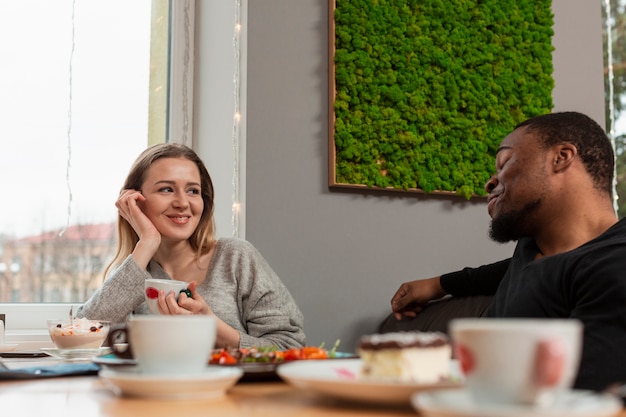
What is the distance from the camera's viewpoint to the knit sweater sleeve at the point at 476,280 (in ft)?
8.50

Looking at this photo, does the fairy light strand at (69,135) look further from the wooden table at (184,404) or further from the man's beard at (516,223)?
the wooden table at (184,404)

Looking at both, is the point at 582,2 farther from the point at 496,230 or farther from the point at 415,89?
the point at 496,230

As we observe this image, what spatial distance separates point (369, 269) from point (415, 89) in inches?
29.7

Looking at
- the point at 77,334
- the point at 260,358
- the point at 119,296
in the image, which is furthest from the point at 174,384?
the point at 119,296

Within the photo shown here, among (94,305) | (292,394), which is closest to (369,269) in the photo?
(94,305)

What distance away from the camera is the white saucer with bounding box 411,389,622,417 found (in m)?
0.56

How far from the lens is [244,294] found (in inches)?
92.9

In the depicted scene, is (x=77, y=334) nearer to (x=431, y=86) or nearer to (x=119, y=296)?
(x=119, y=296)

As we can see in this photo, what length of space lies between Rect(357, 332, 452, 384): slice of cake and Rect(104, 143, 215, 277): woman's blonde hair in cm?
176

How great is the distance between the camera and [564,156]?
215 centimetres

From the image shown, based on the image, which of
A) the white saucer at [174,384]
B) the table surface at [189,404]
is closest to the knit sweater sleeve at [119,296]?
the table surface at [189,404]

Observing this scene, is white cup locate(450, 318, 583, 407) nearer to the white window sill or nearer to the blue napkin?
the blue napkin

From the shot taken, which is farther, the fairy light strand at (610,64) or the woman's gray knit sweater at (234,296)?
the fairy light strand at (610,64)

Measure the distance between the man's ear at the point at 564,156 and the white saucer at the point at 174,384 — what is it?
5.08ft
